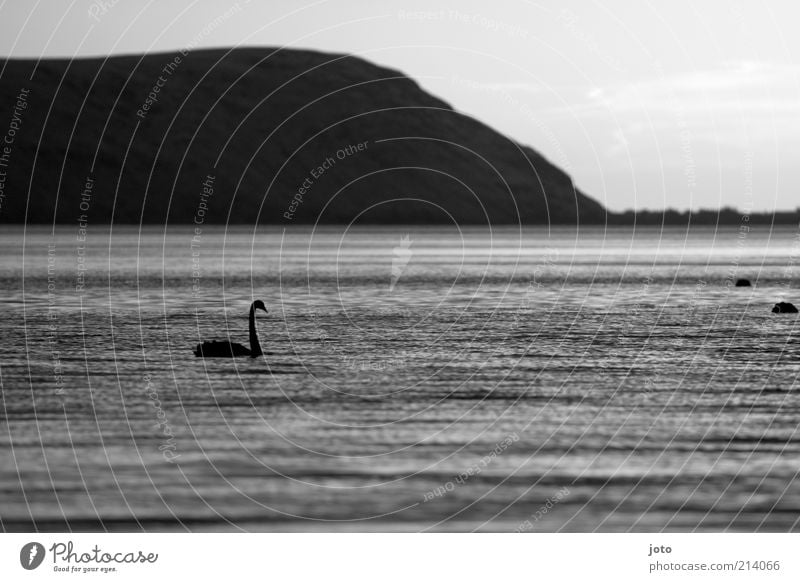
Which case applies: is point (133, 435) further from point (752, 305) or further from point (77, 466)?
point (752, 305)

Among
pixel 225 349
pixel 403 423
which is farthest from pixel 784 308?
pixel 403 423

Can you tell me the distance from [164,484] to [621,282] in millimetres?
77530

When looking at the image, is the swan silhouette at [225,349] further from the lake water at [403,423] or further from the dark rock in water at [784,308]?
the dark rock in water at [784,308]

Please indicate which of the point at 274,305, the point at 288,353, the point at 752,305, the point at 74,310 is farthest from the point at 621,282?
the point at 288,353

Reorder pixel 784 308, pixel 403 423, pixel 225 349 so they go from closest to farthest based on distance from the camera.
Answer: pixel 403 423, pixel 225 349, pixel 784 308

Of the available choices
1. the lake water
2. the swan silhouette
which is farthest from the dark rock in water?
the swan silhouette

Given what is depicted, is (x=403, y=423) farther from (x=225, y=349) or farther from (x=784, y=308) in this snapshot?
(x=784, y=308)

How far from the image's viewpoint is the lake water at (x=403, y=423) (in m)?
19.5

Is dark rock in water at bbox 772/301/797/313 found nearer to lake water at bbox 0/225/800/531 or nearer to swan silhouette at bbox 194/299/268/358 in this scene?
lake water at bbox 0/225/800/531

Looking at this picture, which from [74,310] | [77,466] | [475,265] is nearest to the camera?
[77,466]

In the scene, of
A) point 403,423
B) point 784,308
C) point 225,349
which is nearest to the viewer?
point 403,423

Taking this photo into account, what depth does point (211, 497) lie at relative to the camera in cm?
2003

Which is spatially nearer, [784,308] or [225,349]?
[225,349]

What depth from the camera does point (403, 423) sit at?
26766 millimetres
